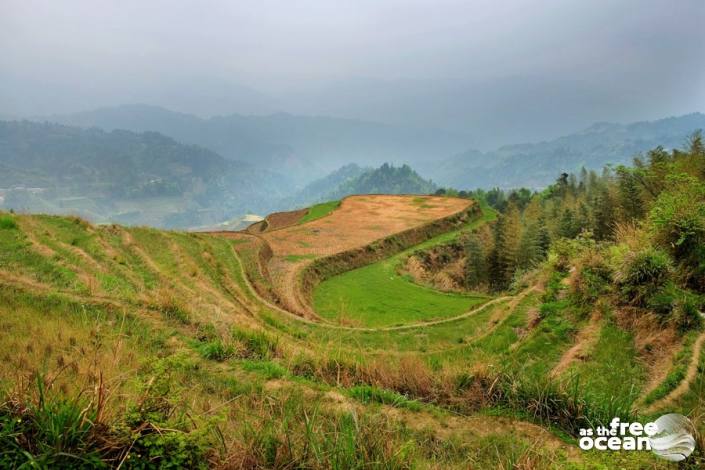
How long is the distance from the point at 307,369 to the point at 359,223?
3010cm

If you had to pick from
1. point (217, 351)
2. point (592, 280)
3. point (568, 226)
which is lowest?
point (217, 351)

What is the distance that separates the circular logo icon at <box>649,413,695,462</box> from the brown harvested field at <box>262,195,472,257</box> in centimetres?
2214

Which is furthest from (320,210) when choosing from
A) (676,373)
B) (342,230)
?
(676,373)

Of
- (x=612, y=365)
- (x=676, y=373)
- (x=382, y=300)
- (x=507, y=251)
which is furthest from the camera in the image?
(x=507, y=251)

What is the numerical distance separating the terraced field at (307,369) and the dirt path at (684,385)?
0.03 m

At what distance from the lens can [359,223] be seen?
118 feet

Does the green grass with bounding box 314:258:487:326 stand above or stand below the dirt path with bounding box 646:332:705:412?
below

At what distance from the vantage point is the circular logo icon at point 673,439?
362 cm

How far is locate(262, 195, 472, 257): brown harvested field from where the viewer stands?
2800 centimetres

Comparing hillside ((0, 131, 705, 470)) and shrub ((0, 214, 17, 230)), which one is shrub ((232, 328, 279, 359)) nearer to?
hillside ((0, 131, 705, 470))

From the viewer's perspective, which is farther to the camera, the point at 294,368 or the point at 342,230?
the point at 342,230

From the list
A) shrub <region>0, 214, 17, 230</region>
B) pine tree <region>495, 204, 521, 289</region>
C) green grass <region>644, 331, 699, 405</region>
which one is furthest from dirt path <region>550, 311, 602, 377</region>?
pine tree <region>495, 204, 521, 289</region>

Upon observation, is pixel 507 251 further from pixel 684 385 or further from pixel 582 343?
pixel 684 385

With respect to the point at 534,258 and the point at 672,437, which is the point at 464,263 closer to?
the point at 534,258
